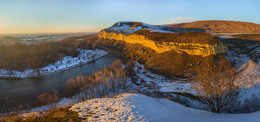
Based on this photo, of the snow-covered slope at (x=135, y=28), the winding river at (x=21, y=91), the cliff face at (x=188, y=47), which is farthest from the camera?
the snow-covered slope at (x=135, y=28)

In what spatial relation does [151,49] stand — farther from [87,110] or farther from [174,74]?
[87,110]

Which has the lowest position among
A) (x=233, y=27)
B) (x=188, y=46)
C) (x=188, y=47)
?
(x=188, y=47)

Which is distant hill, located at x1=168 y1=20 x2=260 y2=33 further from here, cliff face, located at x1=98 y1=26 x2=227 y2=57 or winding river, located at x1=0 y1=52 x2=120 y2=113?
winding river, located at x1=0 y1=52 x2=120 y2=113

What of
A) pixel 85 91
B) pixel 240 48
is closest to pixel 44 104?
pixel 85 91

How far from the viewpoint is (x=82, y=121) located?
7.85 meters

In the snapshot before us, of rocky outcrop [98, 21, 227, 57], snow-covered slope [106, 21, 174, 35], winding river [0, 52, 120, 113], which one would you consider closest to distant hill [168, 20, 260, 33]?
snow-covered slope [106, 21, 174, 35]

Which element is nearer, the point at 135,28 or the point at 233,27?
the point at 233,27

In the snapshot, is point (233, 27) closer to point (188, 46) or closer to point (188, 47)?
point (188, 46)

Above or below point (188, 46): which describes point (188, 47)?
below

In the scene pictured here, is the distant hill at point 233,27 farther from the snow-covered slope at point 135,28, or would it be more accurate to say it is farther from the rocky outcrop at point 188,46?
the rocky outcrop at point 188,46

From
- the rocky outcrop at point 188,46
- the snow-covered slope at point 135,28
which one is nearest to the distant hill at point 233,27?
the snow-covered slope at point 135,28

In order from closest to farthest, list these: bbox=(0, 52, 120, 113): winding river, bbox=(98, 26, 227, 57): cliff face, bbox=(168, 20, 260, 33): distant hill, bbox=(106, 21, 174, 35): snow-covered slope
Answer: bbox=(0, 52, 120, 113): winding river, bbox=(98, 26, 227, 57): cliff face, bbox=(168, 20, 260, 33): distant hill, bbox=(106, 21, 174, 35): snow-covered slope

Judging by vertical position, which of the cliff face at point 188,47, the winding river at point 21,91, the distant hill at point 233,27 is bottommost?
the winding river at point 21,91

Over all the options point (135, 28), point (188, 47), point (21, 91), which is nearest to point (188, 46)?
point (188, 47)
